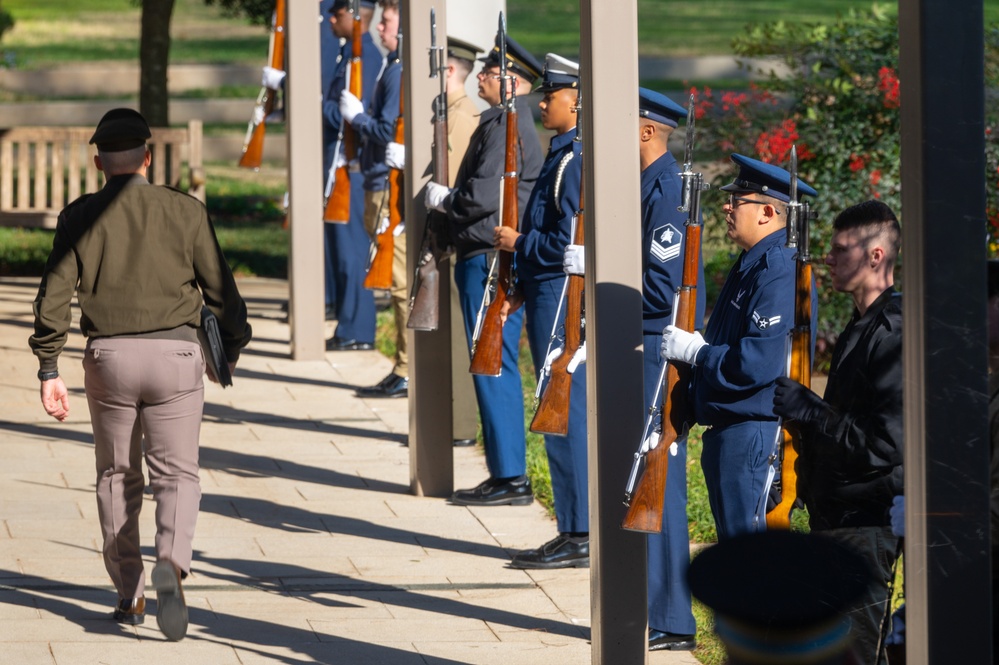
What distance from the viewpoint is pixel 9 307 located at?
1270cm

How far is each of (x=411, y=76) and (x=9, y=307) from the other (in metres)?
6.28

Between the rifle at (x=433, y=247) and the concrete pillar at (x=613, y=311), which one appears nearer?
the concrete pillar at (x=613, y=311)

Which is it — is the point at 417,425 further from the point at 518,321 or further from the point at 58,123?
Result: the point at 58,123

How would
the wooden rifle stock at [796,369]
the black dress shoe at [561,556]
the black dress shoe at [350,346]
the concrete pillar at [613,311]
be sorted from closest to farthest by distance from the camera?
the wooden rifle stock at [796,369] < the concrete pillar at [613,311] < the black dress shoe at [561,556] < the black dress shoe at [350,346]

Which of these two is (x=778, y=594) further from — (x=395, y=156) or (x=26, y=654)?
(x=395, y=156)

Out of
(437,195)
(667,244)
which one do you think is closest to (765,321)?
(667,244)

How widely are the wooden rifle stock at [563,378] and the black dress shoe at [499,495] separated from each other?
1.75 metres

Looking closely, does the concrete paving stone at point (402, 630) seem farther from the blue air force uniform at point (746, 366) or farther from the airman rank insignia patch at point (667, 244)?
the airman rank insignia patch at point (667, 244)

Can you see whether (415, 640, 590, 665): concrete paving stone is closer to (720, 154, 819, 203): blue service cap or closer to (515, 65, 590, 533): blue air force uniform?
(515, 65, 590, 533): blue air force uniform

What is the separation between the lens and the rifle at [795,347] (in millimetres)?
4492

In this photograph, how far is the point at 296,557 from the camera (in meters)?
6.73

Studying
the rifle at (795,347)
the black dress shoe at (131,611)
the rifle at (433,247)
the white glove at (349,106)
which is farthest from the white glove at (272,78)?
the rifle at (795,347)

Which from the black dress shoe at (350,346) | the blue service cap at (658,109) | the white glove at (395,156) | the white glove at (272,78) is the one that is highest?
the white glove at (272,78)

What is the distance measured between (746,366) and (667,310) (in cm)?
100
